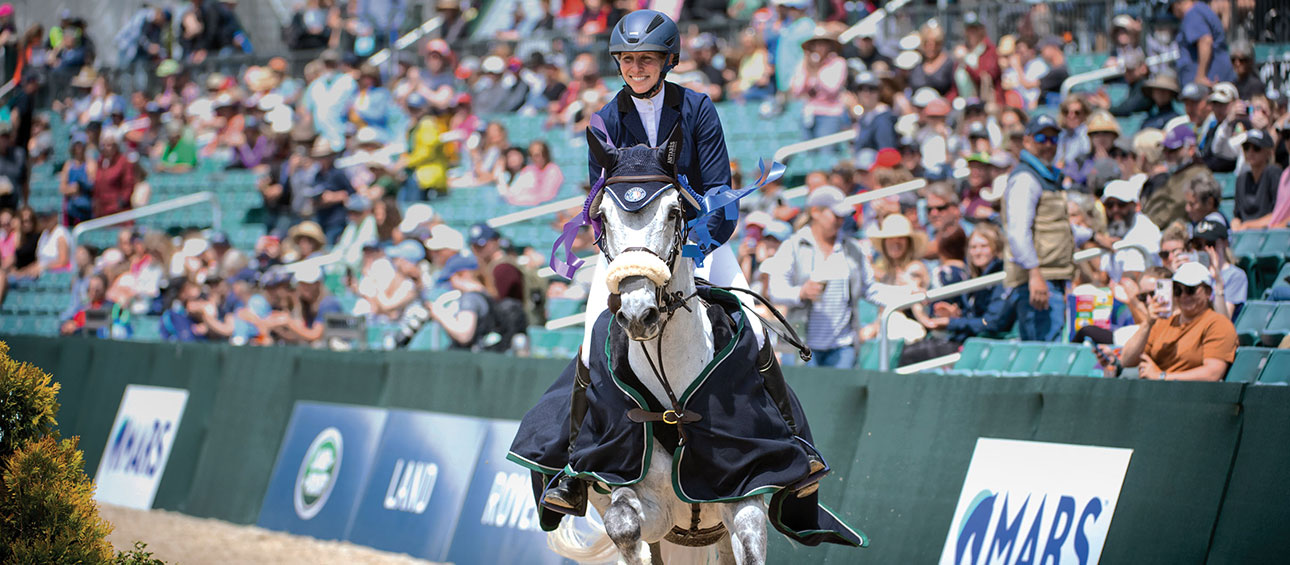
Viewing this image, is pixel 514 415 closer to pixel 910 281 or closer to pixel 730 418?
pixel 910 281

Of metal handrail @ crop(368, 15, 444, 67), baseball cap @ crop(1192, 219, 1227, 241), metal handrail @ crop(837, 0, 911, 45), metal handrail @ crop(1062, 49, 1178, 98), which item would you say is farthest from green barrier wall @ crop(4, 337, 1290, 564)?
metal handrail @ crop(368, 15, 444, 67)

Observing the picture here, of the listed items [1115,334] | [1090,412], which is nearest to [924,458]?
[1090,412]

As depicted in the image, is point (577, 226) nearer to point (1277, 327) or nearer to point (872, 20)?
point (1277, 327)

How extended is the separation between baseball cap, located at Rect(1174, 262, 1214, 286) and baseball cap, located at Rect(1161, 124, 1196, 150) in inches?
125

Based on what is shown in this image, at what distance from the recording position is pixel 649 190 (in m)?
5.46

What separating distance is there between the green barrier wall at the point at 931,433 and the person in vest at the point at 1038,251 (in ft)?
5.40

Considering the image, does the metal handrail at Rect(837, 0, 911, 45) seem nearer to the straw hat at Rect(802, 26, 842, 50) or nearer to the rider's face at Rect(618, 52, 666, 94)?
the straw hat at Rect(802, 26, 842, 50)

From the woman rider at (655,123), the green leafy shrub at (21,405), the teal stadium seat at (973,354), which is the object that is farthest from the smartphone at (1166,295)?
the green leafy shrub at (21,405)

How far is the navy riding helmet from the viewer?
6.00 metres

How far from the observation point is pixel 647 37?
6000 mm

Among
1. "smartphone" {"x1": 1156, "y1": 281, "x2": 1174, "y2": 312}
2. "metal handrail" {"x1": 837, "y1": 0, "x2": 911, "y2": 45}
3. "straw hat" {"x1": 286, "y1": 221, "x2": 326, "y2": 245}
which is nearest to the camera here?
"smartphone" {"x1": 1156, "y1": 281, "x2": 1174, "y2": 312}

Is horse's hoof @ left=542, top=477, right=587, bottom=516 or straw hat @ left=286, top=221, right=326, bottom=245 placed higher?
straw hat @ left=286, top=221, right=326, bottom=245

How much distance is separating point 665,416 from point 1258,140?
584 cm

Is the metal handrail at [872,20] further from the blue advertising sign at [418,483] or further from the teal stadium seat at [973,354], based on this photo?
the teal stadium seat at [973,354]
